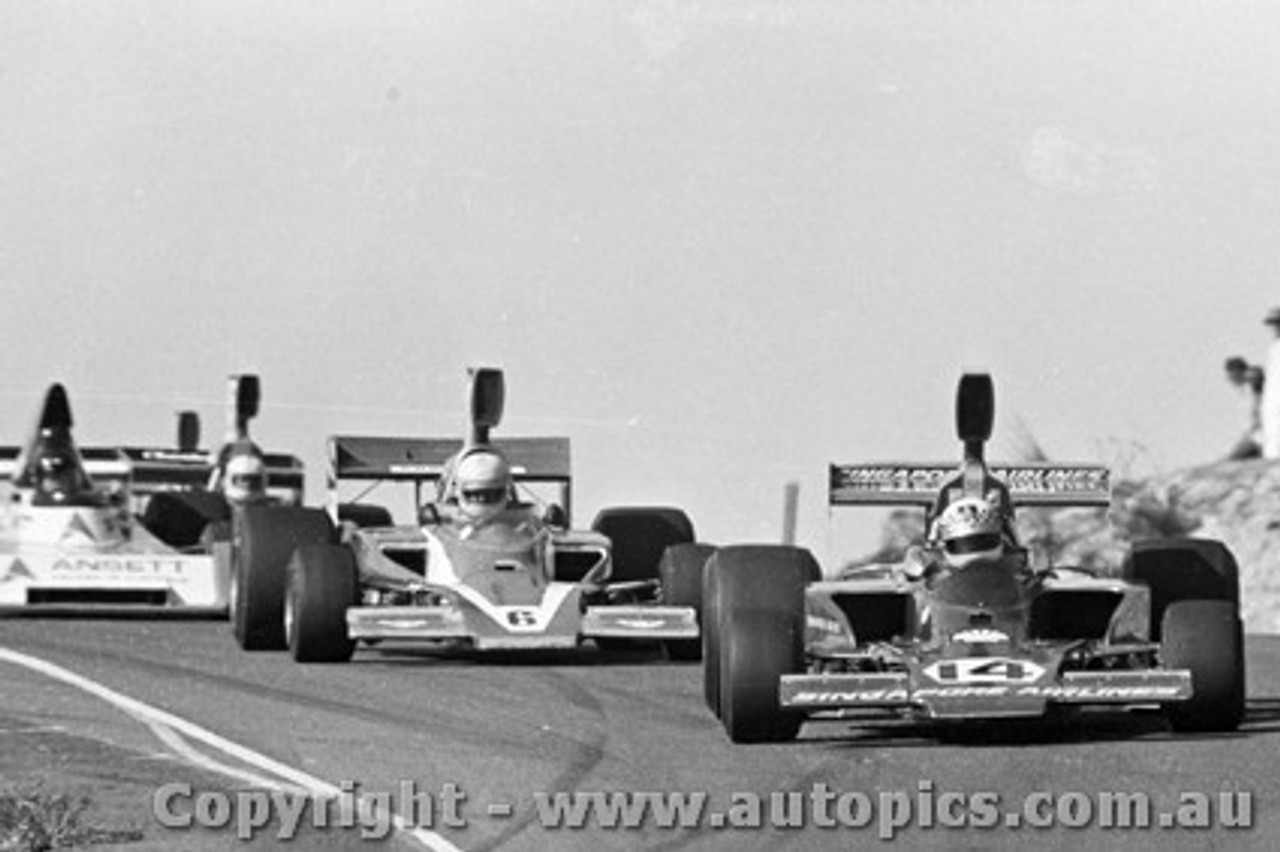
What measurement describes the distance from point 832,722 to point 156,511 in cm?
1263

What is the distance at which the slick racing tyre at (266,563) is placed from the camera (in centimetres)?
2252

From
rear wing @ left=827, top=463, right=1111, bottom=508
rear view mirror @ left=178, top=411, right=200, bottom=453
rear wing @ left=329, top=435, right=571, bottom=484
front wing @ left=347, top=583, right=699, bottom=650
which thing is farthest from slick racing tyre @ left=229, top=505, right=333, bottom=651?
rear view mirror @ left=178, top=411, right=200, bottom=453

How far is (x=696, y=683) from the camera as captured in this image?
2061 centimetres

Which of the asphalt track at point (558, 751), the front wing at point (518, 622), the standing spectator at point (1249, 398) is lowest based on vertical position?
the asphalt track at point (558, 751)

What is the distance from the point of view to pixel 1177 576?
1898 cm

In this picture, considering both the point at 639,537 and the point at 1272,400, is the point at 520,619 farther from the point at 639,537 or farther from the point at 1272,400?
the point at 1272,400

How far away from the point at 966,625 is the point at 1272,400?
34.0ft

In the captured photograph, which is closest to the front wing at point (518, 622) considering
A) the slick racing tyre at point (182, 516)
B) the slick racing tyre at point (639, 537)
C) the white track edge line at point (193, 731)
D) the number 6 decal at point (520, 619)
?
the number 6 decal at point (520, 619)

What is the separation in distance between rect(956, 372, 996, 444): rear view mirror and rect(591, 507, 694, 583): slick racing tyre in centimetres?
592

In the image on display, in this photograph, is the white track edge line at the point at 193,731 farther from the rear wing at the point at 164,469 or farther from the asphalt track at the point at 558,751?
the rear wing at the point at 164,469

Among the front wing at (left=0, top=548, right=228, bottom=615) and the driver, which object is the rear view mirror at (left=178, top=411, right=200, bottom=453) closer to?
the driver

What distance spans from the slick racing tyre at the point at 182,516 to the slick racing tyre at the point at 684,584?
296 inches

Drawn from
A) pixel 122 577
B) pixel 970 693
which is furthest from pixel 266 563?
pixel 970 693

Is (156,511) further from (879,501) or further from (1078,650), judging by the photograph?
(1078,650)
